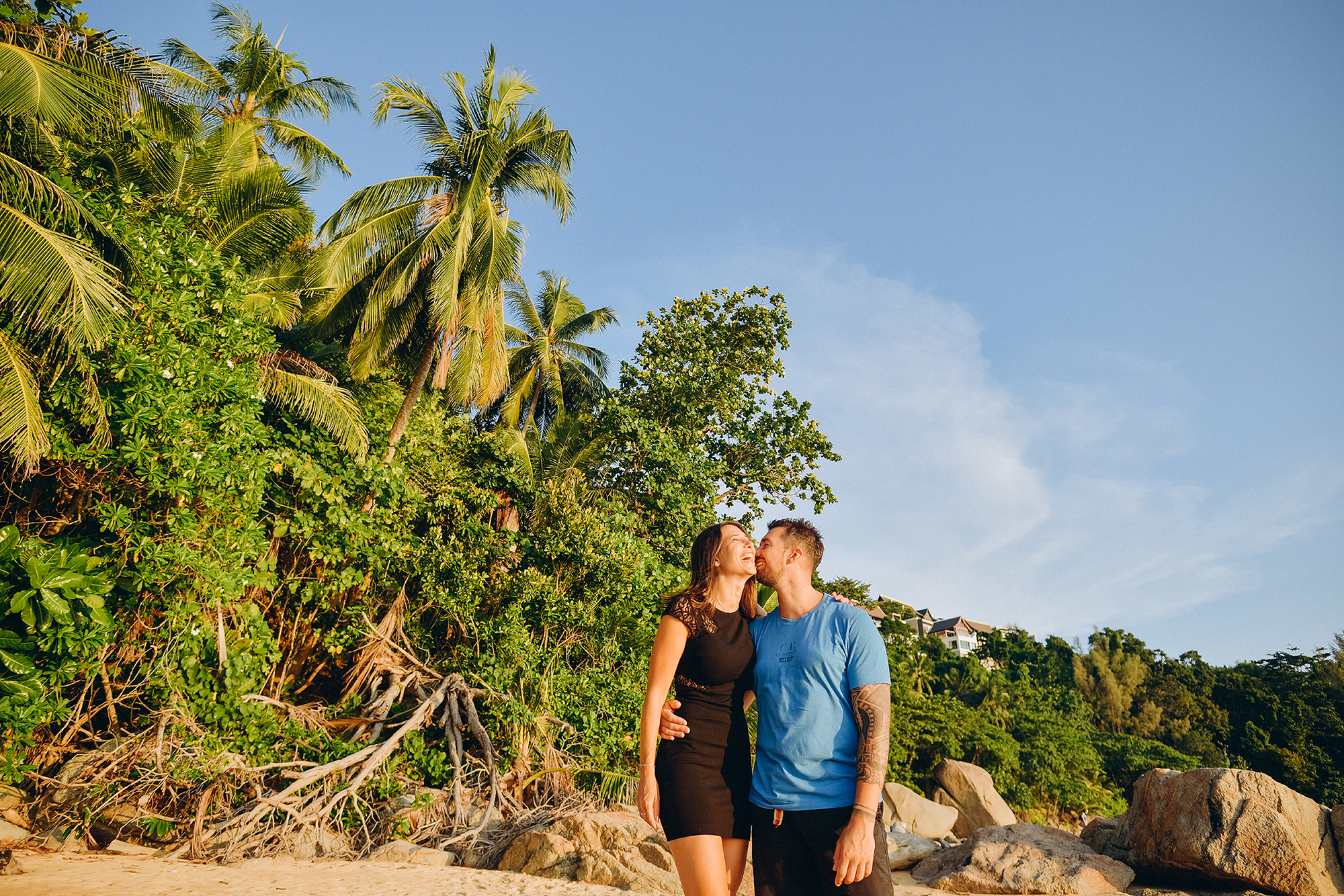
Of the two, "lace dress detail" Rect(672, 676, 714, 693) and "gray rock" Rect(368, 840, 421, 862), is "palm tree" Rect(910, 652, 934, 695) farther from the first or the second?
"lace dress detail" Rect(672, 676, 714, 693)

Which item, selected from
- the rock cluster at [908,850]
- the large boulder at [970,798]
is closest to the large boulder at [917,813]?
the large boulder at [970,798]

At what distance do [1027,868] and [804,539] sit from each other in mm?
7170

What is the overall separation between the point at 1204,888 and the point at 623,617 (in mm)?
7583

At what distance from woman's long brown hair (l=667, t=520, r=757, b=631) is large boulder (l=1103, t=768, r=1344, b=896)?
744 centimetres

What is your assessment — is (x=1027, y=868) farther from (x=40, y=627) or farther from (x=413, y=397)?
(x=413, y=397)

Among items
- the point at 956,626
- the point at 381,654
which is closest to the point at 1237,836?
the point at 381,654

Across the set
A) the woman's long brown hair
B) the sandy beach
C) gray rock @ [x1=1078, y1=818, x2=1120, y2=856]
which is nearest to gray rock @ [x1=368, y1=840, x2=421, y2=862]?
the sandy beach

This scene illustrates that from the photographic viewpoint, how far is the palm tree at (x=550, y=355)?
20812mm

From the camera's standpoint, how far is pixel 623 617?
37.7ft

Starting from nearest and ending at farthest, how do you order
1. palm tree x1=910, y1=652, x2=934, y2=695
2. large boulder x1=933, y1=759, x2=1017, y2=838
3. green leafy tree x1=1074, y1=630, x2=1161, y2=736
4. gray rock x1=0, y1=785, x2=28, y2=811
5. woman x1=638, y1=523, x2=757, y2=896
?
1. woman x1=638, y1=523, x2=757, y2=896
2. gray rock x1=0, y1=785, x2=28, y2=811
3. large boulder x1=933, y1=759, x2=1017, y2=838
4. palm tree x1=910, y1=652, x2=934, y2=695
5. green leafy tree x1=1074, y1=630, x2=1161, y2=736

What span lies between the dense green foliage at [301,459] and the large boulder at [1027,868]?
484 centimetres

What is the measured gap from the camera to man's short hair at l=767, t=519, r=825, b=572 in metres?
2.75

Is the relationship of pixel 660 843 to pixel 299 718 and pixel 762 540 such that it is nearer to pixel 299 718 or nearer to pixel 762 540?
pixel 299 718

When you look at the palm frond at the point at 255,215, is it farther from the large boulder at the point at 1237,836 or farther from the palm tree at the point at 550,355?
the large boulder at the point at 1237,836
